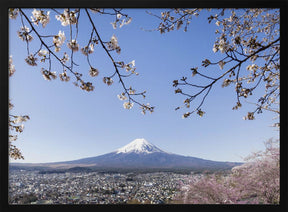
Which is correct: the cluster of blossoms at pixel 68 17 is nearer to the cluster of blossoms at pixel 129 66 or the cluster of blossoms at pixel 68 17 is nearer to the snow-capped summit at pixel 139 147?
the cluster of blossoms at pixel 129 66

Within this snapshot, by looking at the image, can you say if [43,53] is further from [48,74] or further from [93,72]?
[93,72]

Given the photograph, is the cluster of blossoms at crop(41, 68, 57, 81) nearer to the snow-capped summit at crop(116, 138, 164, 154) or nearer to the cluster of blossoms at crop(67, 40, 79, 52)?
the cluster of blossoms at crop(67, 40, 79, 52)

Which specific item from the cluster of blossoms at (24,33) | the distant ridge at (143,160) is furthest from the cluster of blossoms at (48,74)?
the distant ridge at (143,160)

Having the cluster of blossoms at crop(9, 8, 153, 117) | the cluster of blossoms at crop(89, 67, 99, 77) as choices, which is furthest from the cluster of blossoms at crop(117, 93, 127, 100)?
the cluster of blossoms at crop(89, 67, 99, 77)

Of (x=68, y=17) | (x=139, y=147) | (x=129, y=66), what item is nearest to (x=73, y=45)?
(x=68, y=17)

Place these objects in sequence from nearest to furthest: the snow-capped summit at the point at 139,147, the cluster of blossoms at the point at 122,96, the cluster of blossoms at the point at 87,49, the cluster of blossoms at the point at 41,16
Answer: the cluster of blossoms at the point at 41,16 → the cluster of blossoms at the point at 87,49 → the cluster of blossoms at the point at 122,96 → the snow-capped summit at the point at 139,147
